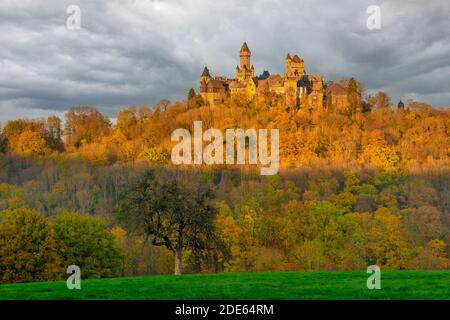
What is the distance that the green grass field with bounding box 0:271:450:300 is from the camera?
17.8 meters

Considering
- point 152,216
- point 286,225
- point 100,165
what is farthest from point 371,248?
point 100,165

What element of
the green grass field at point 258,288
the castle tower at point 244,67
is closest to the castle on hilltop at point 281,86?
the castle tower at point 244,67

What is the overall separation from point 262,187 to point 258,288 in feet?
248

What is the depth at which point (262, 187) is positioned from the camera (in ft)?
312

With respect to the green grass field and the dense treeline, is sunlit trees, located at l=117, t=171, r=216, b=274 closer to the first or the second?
the dense treeline

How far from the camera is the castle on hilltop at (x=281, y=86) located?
138750mm

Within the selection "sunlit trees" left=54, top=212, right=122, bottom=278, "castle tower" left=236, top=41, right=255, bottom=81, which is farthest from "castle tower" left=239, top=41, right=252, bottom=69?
"sunlit trees" left=54, top=212, right=122, bottom=278

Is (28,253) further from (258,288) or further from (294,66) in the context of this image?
(294,66)

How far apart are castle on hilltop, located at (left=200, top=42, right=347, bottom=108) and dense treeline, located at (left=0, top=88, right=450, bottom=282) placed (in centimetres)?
337

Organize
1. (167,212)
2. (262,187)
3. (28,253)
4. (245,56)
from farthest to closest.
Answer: (245,56) < (262,187) < (28,253) < (167,212)

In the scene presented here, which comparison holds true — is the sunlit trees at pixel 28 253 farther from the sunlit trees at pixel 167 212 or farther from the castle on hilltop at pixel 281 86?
the castle on hilltop at pixel 281 86

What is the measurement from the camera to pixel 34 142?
12719cm

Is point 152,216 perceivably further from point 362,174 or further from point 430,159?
point 430,159

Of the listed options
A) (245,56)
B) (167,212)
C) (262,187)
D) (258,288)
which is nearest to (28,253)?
(167,212)
